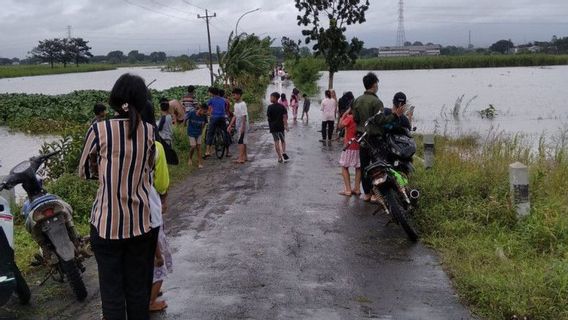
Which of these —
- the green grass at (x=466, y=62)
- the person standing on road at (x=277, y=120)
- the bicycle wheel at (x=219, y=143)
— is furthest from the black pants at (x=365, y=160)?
the green grass at (x=466, y=62)

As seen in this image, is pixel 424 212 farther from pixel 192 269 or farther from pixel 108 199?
pixel 108 199

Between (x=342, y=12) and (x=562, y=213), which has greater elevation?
(x=342, y=12)

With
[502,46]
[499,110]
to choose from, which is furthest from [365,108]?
[502,46]

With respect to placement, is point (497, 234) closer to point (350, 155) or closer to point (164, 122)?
point (350, 155)

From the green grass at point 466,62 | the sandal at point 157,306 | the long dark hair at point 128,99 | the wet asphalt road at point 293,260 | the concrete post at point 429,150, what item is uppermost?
the green grass at point 466,62

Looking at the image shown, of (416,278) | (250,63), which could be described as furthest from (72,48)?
(416,278)

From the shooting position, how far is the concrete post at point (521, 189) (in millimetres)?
6539

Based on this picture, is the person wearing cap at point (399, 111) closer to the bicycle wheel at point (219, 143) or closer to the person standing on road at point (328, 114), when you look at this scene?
the bicycle wheel at point (219, 143)

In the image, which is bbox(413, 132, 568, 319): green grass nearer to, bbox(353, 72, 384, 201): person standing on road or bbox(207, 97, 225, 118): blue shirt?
bbox(353, 72, 384, 201): person standing on road

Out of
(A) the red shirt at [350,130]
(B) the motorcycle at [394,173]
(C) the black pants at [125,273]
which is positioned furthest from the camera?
(A) the red shirt at [350,130]

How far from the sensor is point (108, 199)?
3.42 m

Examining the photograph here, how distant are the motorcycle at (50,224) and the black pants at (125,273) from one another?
4.42 feet

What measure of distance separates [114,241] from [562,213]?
516 cm

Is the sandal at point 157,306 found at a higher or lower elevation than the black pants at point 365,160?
lower
